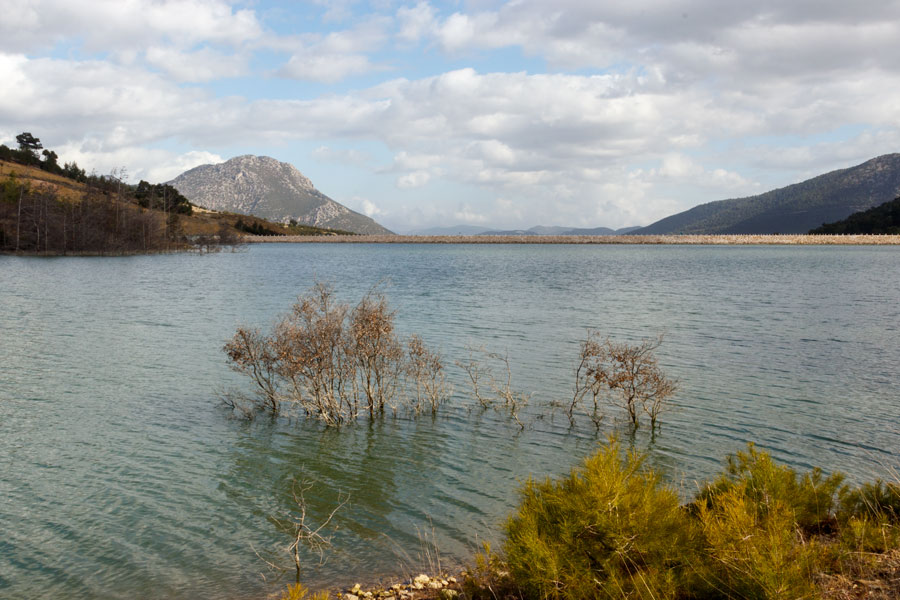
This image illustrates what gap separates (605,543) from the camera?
17.7ft

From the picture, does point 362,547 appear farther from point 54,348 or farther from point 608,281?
point 608,281

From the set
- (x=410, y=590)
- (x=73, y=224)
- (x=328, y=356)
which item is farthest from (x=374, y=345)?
(x=73, y=224)

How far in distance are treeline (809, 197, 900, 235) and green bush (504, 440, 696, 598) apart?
672 ft

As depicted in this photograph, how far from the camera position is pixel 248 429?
14.6 metres

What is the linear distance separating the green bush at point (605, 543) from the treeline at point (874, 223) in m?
205

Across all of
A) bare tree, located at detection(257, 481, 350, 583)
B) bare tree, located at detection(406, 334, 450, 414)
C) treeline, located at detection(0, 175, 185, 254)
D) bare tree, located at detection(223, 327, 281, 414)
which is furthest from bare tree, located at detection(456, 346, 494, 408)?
treeline, located at detection(0, 175, 185, 254)

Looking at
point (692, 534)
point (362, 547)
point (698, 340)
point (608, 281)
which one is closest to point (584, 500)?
point (692, 534)

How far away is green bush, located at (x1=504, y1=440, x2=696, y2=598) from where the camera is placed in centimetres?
513

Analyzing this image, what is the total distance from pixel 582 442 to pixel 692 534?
8.22m

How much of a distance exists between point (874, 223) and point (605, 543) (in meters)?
217

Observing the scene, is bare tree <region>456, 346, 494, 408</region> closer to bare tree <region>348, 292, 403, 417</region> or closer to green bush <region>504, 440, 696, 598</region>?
bare tree <region>348, 292, 403, 417</region>

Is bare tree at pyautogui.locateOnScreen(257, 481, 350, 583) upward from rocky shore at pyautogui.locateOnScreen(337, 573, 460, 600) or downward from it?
downward

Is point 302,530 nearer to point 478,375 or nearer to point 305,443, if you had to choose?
point 305,443

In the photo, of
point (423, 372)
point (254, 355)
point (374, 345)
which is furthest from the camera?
point (423, 372)
